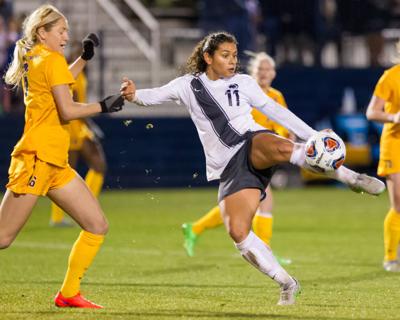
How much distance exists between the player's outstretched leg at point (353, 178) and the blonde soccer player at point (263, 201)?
2.94 metres

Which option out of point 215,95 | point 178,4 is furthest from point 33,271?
point 178,4

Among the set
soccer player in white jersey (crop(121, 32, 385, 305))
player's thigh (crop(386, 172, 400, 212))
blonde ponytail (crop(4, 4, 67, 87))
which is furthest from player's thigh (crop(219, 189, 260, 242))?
player's thigh (crop(386, 172, 400, 212))

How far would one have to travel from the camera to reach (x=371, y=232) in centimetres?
1395

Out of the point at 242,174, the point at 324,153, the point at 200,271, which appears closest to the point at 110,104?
the point at 242,174

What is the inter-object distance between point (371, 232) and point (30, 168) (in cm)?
761

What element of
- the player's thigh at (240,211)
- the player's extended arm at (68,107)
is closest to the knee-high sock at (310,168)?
the player's thigh at (240,211)

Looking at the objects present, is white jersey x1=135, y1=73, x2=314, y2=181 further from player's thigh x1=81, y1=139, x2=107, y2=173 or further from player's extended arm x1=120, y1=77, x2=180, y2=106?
player's thigh x1=81, y1=139, x2=107, y2=173

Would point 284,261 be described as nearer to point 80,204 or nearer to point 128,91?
point 128,91

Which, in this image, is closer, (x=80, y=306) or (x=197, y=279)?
(x=80, y=306)

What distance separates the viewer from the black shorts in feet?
24.6

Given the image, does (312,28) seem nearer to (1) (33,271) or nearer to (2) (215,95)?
(1) (33,271)

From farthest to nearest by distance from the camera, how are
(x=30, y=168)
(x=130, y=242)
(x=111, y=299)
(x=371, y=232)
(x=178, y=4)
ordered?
(x=178, y=4) → (x=371, y=232) → (x=130, y=242) → (x=111, y=299) → (x=30, y=168)

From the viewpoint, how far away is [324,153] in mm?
7051

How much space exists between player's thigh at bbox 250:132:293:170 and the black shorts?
0.05 metres
